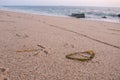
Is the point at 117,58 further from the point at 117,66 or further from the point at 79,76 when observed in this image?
the point at 79,76

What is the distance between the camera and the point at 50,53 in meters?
3.50

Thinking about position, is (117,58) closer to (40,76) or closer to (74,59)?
(74,59)

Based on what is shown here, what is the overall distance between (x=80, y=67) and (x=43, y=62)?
0.70 metres

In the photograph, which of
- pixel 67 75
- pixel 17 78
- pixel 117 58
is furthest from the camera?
pixel 117 58

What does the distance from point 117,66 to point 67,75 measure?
1051mm

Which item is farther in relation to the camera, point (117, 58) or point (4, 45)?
point (4, 45)

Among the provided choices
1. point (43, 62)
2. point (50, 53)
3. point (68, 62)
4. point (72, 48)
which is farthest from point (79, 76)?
point (72, 48)

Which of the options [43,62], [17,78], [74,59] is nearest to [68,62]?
[74,59]

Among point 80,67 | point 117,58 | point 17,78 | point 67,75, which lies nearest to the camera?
point 17,78

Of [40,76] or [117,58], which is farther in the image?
[117,58]

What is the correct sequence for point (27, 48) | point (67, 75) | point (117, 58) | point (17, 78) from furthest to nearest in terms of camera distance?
point (27, 48), point (117, 58), point (67, 75), point (17, 78)

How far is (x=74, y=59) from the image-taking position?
3.18 metres

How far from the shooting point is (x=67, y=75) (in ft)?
8.15

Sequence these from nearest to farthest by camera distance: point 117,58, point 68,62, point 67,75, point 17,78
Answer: point 17,78 < point 67,75 < point 68,62 < point 117,58
